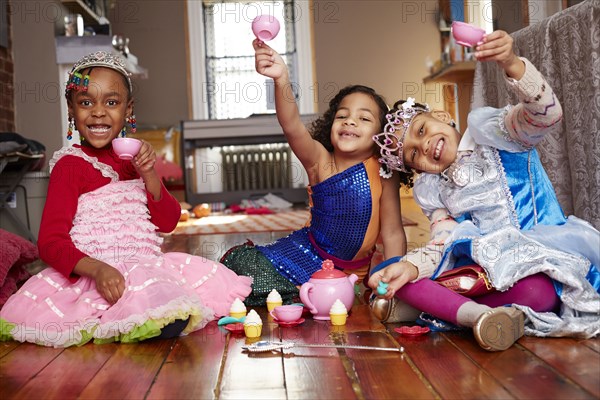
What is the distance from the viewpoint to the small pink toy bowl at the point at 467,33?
1.43 metres

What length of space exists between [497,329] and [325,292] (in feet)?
1.65

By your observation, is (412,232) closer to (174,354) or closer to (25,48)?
(174,354)

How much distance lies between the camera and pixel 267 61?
1793 mm

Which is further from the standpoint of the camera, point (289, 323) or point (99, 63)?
point (99, 63)

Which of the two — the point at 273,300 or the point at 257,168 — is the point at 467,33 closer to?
the point at 273,300

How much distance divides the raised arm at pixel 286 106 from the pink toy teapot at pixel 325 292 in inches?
15.7

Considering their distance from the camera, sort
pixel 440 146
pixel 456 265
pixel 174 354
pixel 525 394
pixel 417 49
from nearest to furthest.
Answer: pixel 525 394 < pixel 174 354 < pixel 456 265 < pixel 440 146 < pixel 417 49

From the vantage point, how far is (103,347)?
1534mm

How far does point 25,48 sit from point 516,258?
15.1 ft

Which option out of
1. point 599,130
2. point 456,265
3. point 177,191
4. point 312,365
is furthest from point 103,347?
point 177,191

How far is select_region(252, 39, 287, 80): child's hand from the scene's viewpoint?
1.78 meters

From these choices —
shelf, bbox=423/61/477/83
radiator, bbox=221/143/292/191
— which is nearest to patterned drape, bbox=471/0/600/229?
shelf, bbox=423/61/477/83

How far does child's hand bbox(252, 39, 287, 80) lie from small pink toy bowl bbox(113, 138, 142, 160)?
1.24 feet

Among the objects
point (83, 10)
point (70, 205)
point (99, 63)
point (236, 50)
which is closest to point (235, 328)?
point (70, 205)
